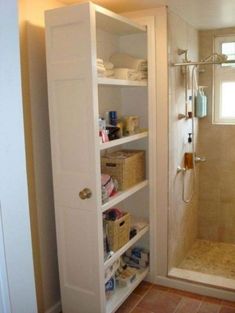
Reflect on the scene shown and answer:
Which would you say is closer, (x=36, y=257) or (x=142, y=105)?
(x=36, y=257)

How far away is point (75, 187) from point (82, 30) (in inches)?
35.3

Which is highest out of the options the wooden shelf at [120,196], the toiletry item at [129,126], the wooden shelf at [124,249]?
the toiletry item at [129,126]

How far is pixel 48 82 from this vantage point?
6.38 feet

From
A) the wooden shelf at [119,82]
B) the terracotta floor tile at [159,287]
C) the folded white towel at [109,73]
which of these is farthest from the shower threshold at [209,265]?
the folded white towel at [109,73]

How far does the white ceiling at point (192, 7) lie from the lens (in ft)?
7.22

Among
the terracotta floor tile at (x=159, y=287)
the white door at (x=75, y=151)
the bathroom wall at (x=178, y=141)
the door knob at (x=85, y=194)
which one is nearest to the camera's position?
the white door at (x=75, y=151)

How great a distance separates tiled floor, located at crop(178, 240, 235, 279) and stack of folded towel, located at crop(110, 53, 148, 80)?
170cm

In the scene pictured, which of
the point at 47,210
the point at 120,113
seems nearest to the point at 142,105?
the point at 120,113

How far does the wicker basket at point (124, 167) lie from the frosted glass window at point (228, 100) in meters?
1.26

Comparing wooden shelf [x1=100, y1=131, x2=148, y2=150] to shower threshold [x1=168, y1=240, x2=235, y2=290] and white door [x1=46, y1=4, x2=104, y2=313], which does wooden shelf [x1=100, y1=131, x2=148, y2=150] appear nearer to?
white door [x1=46, y1=4, x2=104, y2=313]

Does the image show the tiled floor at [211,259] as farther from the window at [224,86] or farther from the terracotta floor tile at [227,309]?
the window at [224,86]

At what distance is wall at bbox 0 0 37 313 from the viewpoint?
Answer: 0.76 meters

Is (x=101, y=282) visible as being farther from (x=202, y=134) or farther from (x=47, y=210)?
(x=202, y=134)

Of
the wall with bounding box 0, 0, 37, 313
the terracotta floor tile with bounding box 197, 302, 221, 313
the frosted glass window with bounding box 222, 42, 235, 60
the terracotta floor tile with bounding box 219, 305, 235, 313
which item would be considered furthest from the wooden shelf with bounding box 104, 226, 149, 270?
the frosted glass window with bounding box 222, 42, 235, 60
